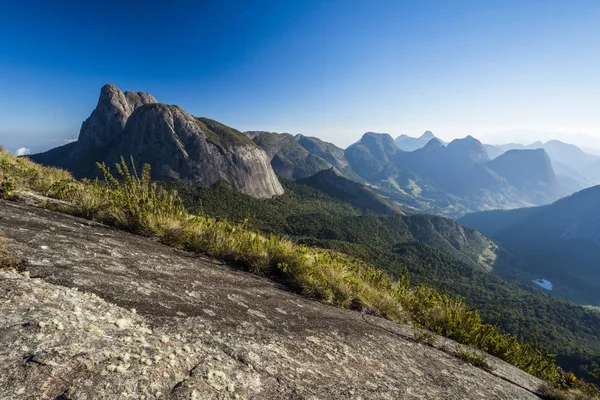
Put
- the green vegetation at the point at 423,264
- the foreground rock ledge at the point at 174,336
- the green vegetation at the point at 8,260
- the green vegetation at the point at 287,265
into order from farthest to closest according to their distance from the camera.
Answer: the green vegetation at the point at 423,264 < the green vegetation at the point at 287,265 < the green vegetation at the point at 8,260 < the foreground rock ledge at the point at 174,336

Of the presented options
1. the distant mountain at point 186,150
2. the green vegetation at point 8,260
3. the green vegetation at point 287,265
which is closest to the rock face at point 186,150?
the distant mountain at point 186,150

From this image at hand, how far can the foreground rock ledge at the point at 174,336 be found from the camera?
227 centimetres

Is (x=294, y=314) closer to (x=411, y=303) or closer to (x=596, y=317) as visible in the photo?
(x=411, y=303)

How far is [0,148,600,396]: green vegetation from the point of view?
6855 millimetres

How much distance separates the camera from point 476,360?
19.0 ft

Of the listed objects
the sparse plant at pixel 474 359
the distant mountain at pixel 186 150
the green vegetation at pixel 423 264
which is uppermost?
the distant mountain at pixel 186 150

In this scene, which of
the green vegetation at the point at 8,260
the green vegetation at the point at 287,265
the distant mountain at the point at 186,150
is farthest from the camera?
the distant mountain at the point at 186,150

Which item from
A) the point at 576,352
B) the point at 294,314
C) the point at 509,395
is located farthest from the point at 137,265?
the point at 576,352

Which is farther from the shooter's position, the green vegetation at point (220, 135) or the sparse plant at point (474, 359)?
the green vegetation at point (220, 135)

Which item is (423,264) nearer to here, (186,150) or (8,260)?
(186,150)

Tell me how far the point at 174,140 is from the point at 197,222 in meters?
153

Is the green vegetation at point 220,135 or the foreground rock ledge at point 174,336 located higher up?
the green vegetation at point 220,135

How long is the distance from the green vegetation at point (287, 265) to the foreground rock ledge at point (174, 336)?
1.88 feet

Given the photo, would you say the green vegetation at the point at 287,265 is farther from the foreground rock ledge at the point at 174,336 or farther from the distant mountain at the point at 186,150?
the distant mountain at the point at 186,150
